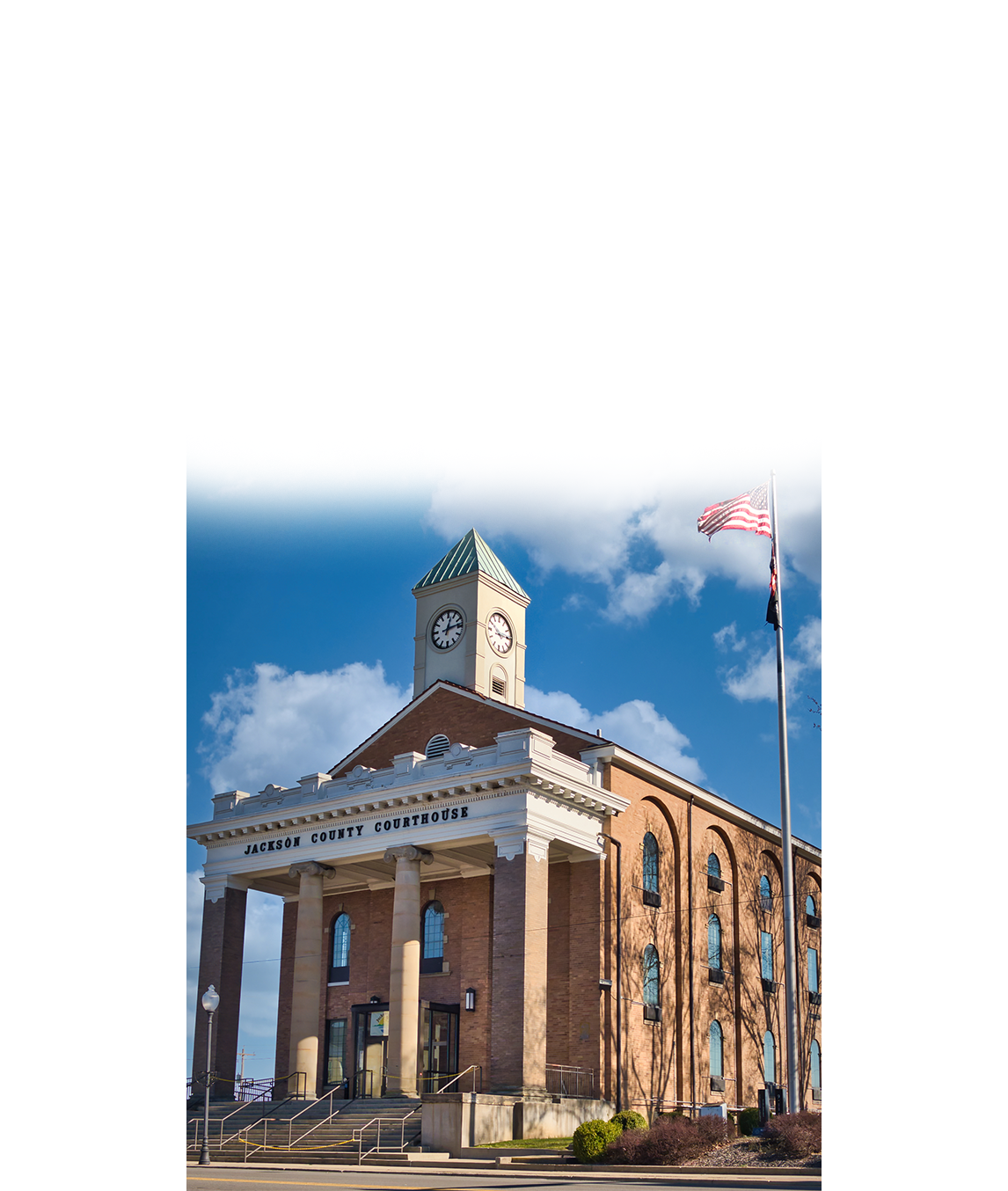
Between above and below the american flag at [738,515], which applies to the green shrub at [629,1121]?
below

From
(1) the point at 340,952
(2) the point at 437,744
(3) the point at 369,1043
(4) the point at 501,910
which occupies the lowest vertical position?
(3) the point at 369,1043

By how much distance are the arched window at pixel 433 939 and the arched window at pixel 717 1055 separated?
6841mm

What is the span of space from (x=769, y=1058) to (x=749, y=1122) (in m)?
15.5

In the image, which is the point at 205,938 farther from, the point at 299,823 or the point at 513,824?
the point at 513,824

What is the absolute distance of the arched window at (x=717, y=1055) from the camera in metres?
Answer: 29.9

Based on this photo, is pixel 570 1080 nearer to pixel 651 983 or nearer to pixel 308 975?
pixel 651 983

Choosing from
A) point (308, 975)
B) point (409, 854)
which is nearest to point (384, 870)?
point (308, 975)

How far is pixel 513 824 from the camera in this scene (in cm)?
2541

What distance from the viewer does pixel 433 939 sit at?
29.8m

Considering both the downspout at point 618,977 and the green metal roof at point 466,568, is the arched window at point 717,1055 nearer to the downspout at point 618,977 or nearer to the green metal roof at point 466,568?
the downspout at point 618,977

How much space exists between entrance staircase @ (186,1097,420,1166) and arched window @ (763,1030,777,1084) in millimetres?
12009

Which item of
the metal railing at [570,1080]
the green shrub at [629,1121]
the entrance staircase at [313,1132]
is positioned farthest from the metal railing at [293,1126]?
the green shrub at [629,1121]
